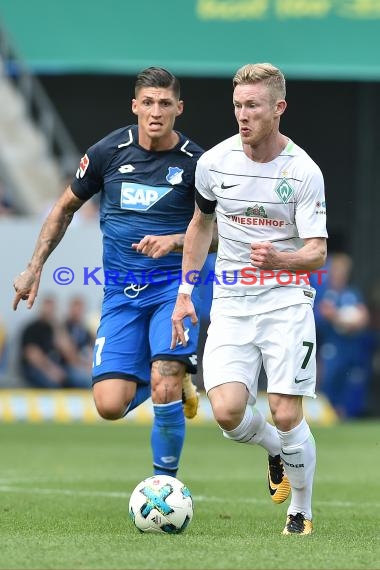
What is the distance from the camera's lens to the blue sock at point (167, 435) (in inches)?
336

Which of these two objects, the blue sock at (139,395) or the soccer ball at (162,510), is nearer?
the soccer ball at (162,510)

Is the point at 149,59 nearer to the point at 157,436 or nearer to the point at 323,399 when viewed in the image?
the point at 323,399

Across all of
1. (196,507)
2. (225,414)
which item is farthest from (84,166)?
(196,507)

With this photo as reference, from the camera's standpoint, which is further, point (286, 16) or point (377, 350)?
point (377, 350)

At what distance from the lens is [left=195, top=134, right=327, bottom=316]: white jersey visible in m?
7.53

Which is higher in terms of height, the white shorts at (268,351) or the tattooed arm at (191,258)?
the tattooed arm at (191,258)

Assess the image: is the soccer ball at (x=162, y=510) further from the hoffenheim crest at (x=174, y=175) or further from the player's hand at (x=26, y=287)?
the hoffenheim crest at (x=174, y=175)

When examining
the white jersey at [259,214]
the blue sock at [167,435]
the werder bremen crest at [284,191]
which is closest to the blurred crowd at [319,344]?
the blue sock at [167,435]

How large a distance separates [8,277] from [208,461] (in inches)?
254

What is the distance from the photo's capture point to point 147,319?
891cm

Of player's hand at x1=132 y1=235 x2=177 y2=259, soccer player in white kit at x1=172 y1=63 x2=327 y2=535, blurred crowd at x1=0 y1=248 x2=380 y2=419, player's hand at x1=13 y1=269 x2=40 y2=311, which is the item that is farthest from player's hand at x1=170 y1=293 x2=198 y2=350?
blurred crowd at x1=0 y1=248 x2=380 y2=419

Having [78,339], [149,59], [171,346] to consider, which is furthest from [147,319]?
[149,59]

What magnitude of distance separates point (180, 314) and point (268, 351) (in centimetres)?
64

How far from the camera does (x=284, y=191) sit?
298 inches
